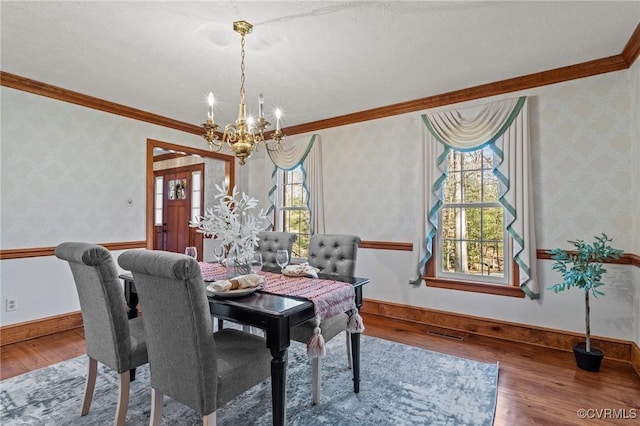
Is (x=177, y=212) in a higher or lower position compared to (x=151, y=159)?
lower

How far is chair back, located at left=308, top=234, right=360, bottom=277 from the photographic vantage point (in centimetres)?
266

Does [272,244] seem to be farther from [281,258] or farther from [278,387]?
[278,387]

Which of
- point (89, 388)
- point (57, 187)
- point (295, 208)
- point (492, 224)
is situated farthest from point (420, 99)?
point (57, 187)

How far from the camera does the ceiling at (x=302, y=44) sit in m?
2.08

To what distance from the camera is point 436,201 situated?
3.54 m

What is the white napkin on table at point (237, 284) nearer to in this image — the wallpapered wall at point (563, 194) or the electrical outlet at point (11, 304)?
the wallpapered wall at point (563, 194)

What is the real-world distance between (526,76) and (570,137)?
2.27 ft

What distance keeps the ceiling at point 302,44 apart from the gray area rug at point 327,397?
8.15 ft

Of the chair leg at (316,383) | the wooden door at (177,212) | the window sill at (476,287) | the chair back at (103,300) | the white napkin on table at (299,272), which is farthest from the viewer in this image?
the wooden door at (177,212)

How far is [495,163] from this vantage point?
327 centimetres

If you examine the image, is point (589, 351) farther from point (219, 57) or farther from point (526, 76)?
point (219, 57)

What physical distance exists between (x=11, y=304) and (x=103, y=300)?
225 centimetres

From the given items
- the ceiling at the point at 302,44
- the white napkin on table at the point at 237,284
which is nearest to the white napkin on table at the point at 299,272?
the white napkin on table at the point at 237,284

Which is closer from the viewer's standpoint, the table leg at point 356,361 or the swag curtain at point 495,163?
the table leg at point 356,361
